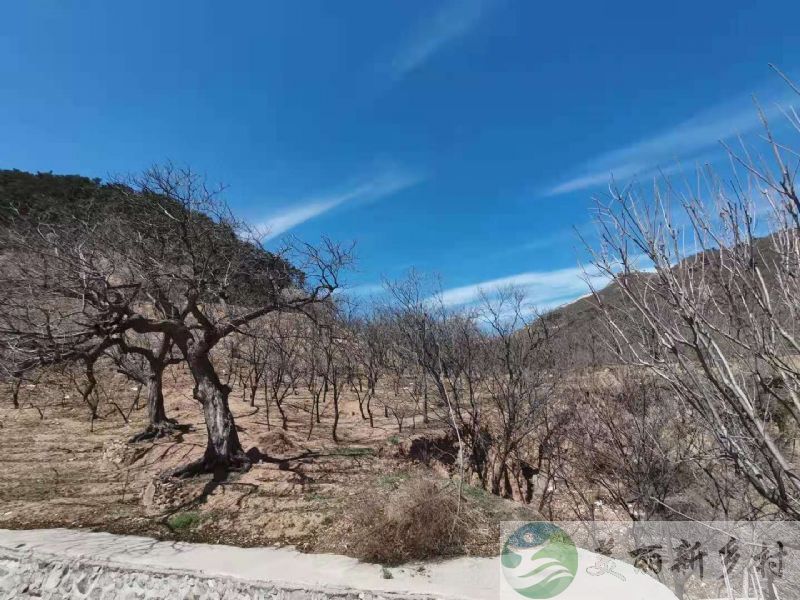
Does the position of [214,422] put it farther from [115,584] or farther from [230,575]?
[230,575]

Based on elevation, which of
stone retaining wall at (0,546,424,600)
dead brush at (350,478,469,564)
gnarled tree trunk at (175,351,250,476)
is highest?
gnarled tree trunk at (175,351,250,476)

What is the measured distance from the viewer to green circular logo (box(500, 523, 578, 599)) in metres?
4.89

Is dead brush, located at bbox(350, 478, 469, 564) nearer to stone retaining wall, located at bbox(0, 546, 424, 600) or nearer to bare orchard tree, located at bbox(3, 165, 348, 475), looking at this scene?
stone retaining wall, located at bbox(0, 546, 424, 600)

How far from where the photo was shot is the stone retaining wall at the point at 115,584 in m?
4.86

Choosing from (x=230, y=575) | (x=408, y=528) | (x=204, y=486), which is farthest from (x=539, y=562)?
(x=204, y=486)

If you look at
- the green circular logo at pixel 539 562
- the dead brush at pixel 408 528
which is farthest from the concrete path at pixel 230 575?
the dead brush at pixel 408 528

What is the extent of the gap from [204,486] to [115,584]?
93.8 inches

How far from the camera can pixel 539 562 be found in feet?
17.5

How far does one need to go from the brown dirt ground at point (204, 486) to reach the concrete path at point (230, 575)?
0.48 meters

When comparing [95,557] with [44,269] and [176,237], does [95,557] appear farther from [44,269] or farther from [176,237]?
[176,237]

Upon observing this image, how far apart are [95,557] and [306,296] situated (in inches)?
191

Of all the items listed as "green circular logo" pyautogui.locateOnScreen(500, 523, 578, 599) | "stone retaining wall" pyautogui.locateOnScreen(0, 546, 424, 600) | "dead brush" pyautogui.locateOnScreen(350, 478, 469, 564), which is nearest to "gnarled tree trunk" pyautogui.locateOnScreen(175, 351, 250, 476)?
"stone retaining wall" pyautogui.locateOnScreen(0, 546, 424, 600)

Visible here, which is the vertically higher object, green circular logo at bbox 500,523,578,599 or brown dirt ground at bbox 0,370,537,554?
brown dirt ground at bbox 0,370,537,554

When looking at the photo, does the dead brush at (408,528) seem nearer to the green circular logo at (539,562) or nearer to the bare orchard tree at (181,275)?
the green circular logo at (539,562)
